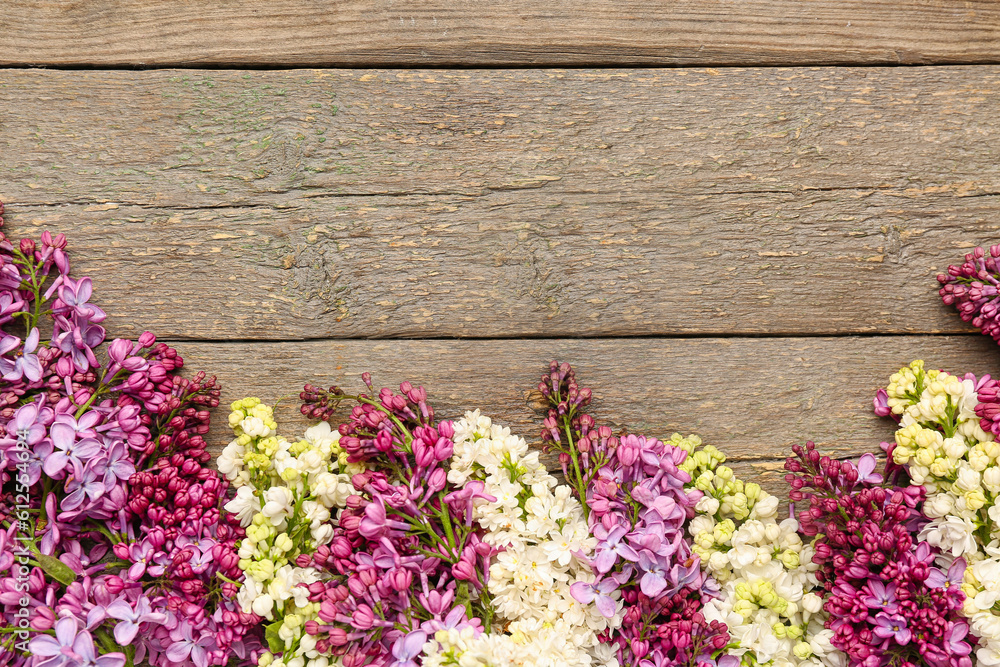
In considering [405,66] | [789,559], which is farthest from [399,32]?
[789,559]

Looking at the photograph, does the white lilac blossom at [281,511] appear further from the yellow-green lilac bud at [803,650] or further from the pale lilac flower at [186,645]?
the yellow-green lilac bud at [803,650]

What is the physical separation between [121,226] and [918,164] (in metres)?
1.34

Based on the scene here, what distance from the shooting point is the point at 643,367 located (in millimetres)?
1030

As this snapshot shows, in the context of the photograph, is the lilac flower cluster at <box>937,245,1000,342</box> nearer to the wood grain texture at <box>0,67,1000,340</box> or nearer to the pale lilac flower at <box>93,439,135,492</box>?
the wood grain texture at <box>0,67,1000,340</box>

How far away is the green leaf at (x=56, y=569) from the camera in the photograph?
3.05ft

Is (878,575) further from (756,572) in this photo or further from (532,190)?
(532,190)

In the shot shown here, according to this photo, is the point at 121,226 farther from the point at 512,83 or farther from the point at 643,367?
the point at 643,367

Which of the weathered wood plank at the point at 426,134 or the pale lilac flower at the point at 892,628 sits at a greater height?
A: the weathered wood plank at the point at 426,134

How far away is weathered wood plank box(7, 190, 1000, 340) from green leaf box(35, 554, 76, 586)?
37 cm

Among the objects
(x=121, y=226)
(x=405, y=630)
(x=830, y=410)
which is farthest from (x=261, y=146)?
(x=830, y=410)

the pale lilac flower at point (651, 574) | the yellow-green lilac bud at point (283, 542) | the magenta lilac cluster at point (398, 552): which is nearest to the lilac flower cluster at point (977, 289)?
the pale lilac flower at point (651, 574)

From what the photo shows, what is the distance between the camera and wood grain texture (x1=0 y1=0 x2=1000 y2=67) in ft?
3.32

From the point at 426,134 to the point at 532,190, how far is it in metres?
0.20

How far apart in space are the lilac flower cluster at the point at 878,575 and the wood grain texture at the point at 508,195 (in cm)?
27
